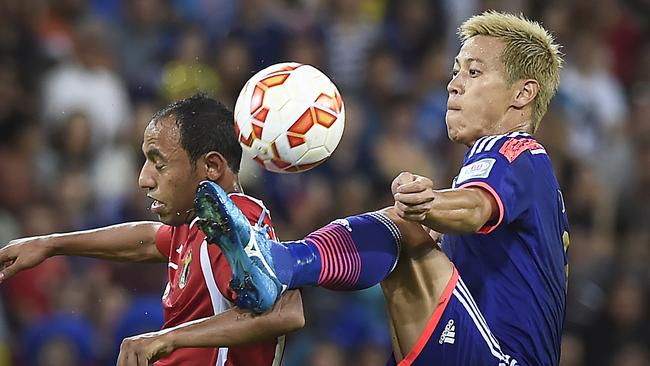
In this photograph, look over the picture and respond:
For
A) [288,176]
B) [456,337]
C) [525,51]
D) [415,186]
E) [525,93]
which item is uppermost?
[525,51]

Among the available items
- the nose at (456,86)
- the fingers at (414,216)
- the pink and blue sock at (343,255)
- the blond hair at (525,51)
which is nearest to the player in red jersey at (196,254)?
the pink and blue sock at (343,255)

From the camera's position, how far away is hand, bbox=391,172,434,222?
3.88m

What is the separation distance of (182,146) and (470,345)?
120 centimetres

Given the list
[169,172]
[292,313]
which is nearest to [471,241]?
[292,313]

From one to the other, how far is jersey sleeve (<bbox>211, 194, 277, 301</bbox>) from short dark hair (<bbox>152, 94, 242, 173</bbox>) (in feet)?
0.75

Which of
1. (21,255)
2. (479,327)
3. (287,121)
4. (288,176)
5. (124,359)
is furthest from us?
(288,176)

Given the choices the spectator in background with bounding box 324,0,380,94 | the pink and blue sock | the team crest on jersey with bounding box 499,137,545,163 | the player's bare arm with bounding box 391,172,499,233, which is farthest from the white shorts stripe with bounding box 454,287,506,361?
the spectator in background with bounding box 324,0,380,94

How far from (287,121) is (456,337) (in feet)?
3.15

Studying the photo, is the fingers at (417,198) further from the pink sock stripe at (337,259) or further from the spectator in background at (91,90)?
the spectator in background at (91,90)

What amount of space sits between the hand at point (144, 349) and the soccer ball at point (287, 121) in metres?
0.86

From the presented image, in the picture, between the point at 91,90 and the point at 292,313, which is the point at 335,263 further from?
the point at 91,90

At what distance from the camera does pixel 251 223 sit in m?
4.14

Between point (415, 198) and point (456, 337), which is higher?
point (415, 198)

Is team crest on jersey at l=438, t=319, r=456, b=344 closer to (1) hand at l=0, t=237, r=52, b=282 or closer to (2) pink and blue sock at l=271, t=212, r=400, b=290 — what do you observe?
(2) pink and blue sock at l=271, t=212, r=400, b=290
